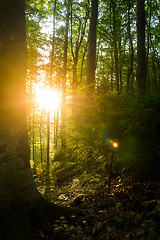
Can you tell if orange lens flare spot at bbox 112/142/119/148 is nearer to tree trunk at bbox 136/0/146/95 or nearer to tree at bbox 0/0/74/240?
tree at bbox 0/0/74/240

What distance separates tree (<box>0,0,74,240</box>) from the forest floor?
39 cm

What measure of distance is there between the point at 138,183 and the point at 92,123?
1826 mm

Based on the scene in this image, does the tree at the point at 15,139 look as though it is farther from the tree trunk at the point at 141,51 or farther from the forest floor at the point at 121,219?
the tree trunk at the point at 141,51

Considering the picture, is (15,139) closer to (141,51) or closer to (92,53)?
(92,53)

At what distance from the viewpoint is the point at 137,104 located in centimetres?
323

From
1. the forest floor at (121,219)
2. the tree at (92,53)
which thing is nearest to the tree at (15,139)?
the forest floor at (121,219)

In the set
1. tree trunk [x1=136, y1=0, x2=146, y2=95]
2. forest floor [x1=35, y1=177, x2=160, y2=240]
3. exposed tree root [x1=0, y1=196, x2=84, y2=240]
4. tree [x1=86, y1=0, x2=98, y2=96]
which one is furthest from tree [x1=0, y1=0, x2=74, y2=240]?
tree trunk [x1=136, y1=0, x2=146, y2=95]

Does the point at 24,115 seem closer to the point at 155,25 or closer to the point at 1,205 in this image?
the point at 1,205

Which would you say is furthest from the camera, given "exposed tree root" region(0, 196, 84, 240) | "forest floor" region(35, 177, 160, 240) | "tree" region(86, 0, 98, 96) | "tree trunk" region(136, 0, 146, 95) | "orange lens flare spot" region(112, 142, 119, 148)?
"tree" region(86, 0, 98, 96)

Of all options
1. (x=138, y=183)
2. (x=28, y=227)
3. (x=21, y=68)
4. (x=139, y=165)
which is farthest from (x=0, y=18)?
(x=138, y=183)

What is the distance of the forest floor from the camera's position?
2605 mm

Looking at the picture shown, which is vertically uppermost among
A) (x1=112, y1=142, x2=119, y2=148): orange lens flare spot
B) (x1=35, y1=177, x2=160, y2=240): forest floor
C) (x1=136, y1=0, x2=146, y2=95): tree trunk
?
(x1=136, y1=0, x2=146, y2=95): tree trunk

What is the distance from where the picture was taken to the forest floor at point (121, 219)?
103 inches

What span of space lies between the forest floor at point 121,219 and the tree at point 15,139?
39cm
